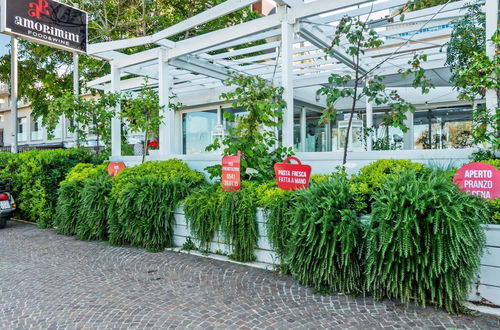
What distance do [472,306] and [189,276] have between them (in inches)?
107

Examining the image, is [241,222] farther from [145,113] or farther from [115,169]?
[145,113]

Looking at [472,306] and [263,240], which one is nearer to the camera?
[472,306]

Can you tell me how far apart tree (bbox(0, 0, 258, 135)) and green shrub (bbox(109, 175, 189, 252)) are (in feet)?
22.2

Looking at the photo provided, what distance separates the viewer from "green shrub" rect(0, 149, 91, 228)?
6.80 metres

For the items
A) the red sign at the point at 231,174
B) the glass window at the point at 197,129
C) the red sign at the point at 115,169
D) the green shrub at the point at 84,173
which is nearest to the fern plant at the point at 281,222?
the red sign at the point at 231,174

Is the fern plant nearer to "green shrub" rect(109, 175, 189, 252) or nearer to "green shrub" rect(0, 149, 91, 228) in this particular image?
"green shrub" rect(109, 175, 189, 252)

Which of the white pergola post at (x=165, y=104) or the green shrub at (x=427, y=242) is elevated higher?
the white pergola post at (x=165, y=104)

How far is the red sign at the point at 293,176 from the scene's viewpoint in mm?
3850

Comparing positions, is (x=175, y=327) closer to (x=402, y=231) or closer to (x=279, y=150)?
(x=402, y=231)

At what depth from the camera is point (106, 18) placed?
10781 millimetres

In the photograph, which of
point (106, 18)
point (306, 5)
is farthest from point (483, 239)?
point (106, 18)

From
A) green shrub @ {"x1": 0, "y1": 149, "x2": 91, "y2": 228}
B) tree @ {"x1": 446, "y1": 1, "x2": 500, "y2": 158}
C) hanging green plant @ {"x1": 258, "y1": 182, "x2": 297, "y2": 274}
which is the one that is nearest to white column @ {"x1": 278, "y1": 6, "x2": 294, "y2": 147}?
hanging green plant @ {"x1": 258, "y1": 182, "x2": 297, "y2": 274}

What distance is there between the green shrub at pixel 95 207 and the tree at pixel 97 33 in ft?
20.9

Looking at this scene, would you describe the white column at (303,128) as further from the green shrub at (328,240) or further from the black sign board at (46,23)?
the green shrub at (328,240)
